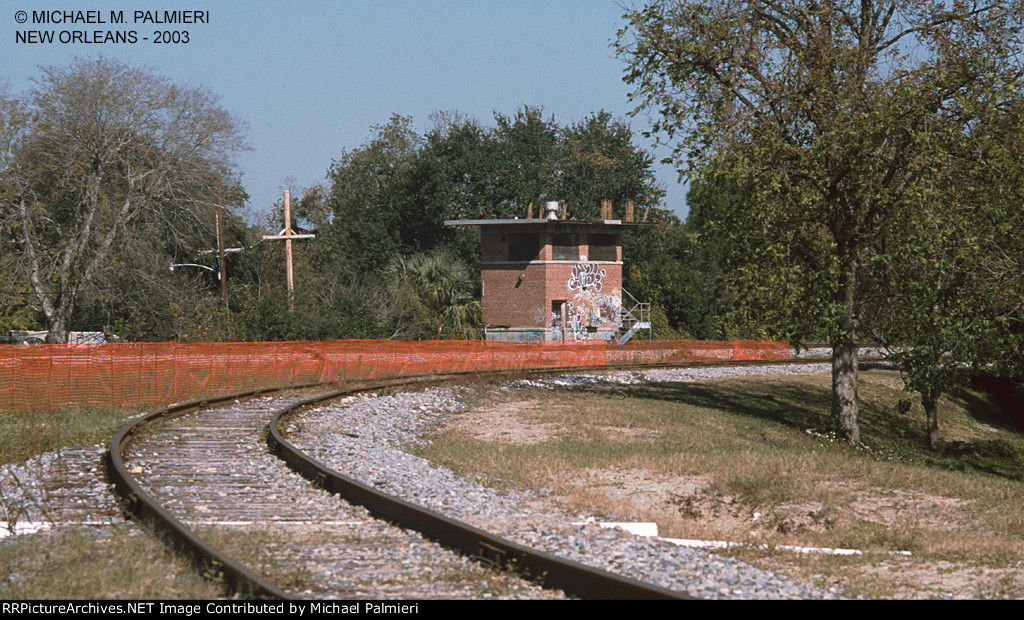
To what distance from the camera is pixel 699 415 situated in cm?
2458

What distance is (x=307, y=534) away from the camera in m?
8.59

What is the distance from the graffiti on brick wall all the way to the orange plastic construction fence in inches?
475

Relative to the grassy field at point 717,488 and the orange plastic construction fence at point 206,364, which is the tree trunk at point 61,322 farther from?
the grassy field at point 717,488

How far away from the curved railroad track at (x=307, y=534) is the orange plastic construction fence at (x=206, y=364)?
767cm

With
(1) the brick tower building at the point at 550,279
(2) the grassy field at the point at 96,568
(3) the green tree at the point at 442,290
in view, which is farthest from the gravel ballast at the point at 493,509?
(1) the brick tower building at the point at 550,279

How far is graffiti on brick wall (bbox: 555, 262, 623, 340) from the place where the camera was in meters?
55.2

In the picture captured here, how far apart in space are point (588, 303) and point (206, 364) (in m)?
33.0

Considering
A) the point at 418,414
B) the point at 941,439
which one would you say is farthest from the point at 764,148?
the point at 941,439

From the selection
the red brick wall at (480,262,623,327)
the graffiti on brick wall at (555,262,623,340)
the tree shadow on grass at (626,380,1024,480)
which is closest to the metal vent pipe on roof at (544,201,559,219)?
the red brick wall at (480,262,623,327)

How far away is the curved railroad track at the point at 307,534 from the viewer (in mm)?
6684

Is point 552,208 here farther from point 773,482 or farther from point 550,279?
point 773,482

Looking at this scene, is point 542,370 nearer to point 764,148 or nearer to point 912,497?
point 764,148

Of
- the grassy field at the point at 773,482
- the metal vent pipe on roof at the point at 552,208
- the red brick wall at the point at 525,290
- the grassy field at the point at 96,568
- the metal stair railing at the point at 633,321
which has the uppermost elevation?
the metal vent pipe on roof at the point at 552,208

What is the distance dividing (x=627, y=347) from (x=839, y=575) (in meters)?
37.5
